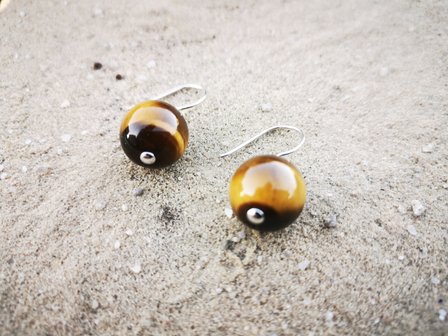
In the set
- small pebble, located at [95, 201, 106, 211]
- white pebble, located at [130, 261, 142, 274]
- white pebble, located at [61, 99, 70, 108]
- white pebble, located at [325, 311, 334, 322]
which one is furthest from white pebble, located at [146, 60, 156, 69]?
white pebble, located at [325, 311, 334, 322]

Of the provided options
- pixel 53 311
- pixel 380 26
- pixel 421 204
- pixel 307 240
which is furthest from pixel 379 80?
pixel 53 311

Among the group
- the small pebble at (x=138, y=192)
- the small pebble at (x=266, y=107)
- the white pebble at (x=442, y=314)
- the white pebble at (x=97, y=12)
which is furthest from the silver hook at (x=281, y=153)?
the white pebble at (x=97, y=12)

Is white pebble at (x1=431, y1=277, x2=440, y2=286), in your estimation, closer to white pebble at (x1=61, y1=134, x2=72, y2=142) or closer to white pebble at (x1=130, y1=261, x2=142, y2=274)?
white pebble at (x1=130, y1=261, x2=142, y2=274)

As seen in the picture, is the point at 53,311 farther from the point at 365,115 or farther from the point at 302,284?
the point at 365,115

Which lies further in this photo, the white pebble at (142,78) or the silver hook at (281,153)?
the white pebble at (142,78)

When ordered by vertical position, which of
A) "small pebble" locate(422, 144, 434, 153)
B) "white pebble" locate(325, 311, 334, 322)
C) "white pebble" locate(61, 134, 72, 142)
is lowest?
"white pebble" locate(325, 311, 334, 322)

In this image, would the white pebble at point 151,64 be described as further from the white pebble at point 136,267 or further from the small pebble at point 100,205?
the white pebble at point 136,267

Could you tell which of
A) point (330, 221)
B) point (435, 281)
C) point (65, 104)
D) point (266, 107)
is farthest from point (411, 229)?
point (65, 104)
